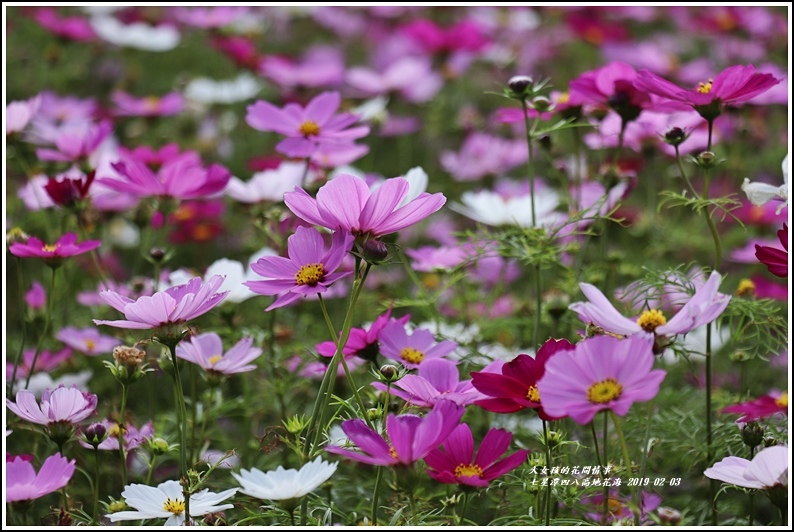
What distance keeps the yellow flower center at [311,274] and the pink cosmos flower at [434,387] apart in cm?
11

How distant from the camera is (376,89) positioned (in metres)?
1.79

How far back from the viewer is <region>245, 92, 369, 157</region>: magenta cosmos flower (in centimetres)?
105

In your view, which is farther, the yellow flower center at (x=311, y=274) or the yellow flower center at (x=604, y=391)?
the yellow flower center at (x=311, y=274)

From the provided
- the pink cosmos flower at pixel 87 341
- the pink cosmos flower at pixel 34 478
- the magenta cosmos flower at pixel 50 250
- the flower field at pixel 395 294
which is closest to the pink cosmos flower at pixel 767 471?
the flower field at pixel 395 294

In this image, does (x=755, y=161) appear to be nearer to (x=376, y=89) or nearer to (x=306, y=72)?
(x=376, y=89)

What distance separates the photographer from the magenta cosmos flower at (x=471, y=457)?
73 centimetres

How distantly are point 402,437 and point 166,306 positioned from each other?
227mm

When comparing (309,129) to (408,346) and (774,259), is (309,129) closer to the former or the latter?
(408,346)

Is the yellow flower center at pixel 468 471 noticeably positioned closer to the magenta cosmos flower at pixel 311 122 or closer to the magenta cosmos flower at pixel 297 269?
the magenta cosmos flower at pixel 297 269

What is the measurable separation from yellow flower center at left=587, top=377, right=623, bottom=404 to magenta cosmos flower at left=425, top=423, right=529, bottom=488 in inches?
4.3

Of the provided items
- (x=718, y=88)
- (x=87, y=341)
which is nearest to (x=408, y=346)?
(x=718, y=88)

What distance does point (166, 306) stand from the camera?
72cm

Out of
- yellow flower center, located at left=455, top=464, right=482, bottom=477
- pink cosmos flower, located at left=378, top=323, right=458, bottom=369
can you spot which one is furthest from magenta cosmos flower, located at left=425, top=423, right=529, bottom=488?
pink cosmos flower, located at left=378, top=323, right=458, bottom=369

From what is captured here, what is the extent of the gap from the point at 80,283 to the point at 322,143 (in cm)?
76
